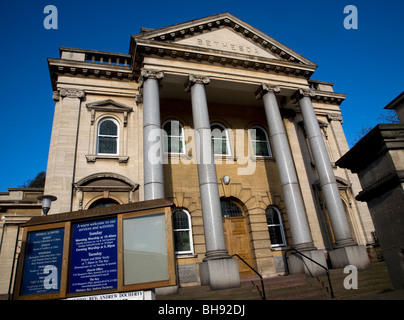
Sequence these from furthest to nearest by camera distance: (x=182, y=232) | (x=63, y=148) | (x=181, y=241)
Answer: (x=182, y=232) → (x=181, y=241) → (x=63, y=148)

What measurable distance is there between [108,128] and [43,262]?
10497 millimetres

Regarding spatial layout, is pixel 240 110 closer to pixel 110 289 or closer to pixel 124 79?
pixel 124 79

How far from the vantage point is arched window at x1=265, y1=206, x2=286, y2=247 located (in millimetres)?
14617

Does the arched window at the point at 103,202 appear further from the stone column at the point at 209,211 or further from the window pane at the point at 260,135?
the window pane at the point at 260,135

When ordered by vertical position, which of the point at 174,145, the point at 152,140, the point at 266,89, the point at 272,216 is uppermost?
the point at 266,89

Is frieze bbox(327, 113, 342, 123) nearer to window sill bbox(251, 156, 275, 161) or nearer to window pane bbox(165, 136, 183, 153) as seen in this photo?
window sill bbox(251, 156, 275, 161)

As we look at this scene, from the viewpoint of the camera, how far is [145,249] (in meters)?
4.33

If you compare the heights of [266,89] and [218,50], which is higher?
[218,50]

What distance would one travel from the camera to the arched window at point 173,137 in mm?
14922

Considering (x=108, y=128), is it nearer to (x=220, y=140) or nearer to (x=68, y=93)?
(x=68, y=93)

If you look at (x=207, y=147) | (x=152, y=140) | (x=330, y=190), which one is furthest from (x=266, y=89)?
(x=152, y=140)

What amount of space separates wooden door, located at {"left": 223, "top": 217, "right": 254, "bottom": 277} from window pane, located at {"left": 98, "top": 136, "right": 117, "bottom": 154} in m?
6.43

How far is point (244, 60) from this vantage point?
1474 cm

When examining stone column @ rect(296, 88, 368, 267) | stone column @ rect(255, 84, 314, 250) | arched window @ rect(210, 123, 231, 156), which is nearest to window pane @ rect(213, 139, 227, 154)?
arched window @ rect(210, 123, 231, 156)
